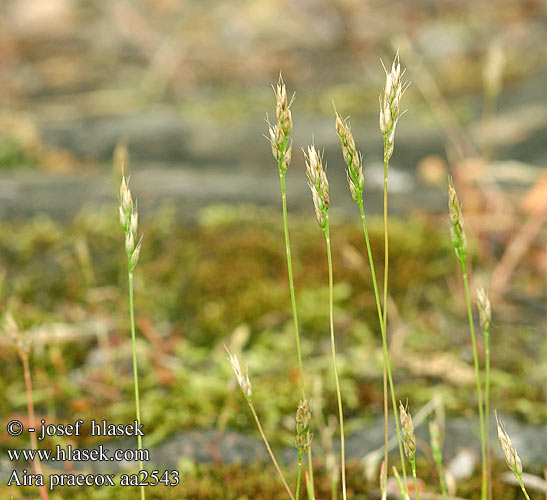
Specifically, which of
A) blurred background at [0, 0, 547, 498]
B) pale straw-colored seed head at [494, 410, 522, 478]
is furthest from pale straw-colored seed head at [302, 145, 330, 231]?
blurred background at [0, 0, 547, 498]

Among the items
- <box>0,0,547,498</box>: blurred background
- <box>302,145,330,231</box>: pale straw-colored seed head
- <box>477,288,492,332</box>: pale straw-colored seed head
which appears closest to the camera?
<box>302,145,330,231</box>: pale straw-colored seed head

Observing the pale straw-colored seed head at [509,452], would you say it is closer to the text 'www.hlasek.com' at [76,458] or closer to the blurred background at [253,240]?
the blurred background at [253,240]

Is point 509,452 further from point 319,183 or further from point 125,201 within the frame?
point 125,201

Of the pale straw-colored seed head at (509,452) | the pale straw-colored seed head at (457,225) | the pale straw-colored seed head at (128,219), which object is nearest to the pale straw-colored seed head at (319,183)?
the pale straw-colored seed head at (457,225)

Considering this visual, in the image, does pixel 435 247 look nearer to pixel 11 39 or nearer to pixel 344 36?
pixel 344 36

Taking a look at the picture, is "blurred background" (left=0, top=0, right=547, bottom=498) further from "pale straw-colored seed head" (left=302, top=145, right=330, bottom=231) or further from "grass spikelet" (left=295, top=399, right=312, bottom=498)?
"pale straw-colored seed head" (left=302, top=145, right=330, bottom=231)

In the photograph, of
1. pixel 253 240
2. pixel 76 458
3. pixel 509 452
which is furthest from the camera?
pixel 253 240

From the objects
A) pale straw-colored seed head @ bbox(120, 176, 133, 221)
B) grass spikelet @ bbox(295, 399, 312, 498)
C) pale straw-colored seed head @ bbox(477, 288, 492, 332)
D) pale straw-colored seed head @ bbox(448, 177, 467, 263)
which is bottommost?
grass spikelet @ bbox(295, 399, 312, 498)

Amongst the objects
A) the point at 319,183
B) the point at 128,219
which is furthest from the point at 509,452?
the point at 128,219

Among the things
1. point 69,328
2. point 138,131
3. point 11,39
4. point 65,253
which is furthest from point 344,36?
point 69,328
